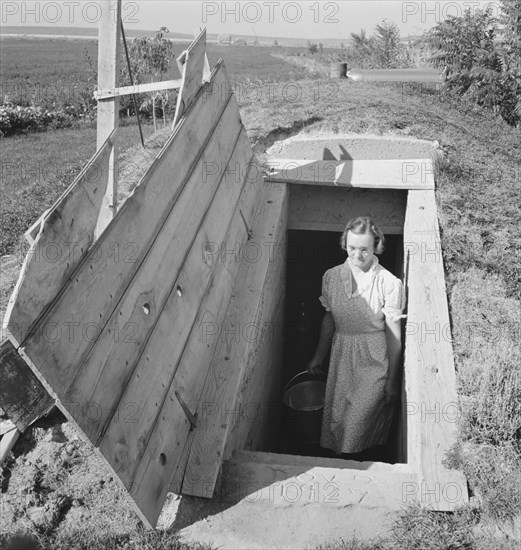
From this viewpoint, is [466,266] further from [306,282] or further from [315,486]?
[306,282]

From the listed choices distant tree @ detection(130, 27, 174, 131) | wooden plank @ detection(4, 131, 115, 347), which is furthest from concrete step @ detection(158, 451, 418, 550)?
distant tree @ detection(130, 27, 174, 131)

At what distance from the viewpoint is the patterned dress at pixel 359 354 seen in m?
4.94

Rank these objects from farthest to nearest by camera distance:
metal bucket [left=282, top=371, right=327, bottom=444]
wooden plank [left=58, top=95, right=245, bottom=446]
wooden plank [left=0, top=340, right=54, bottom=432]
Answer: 1. metal bucket [left=282, top=371, right=327, bottom=444]
2. wooden plank [left=0, top=340, right=54, bottom=432]
3. wooden plank [left=58, top=95, right=245, bottom=446]

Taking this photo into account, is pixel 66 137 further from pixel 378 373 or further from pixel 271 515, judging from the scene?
pixel 271 515

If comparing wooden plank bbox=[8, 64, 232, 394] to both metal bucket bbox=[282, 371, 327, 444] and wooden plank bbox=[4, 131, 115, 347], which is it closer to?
wooden plank bbox=[4, 131, 115, 347]

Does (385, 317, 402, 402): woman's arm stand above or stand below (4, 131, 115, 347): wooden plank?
below

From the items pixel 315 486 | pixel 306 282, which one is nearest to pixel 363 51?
pixel 306 282

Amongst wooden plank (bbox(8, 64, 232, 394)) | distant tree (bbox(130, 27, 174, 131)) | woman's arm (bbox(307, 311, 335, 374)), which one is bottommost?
woman's arm (bbox(307, 311, 335, 374))

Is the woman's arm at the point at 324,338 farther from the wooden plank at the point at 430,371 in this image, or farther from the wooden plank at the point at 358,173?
the wooden plank at the point at 358,173

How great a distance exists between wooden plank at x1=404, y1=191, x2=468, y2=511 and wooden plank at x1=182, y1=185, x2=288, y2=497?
42.2 inches

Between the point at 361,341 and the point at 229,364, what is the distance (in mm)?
1304

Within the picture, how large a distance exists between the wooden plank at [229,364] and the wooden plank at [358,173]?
44cm

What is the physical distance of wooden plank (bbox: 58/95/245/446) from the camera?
287cm

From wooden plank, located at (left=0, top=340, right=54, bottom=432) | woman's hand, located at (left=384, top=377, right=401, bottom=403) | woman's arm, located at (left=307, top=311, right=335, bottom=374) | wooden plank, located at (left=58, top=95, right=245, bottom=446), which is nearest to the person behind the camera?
wooden plank, located at (left=58, top=95, right=245, bottom=446)
